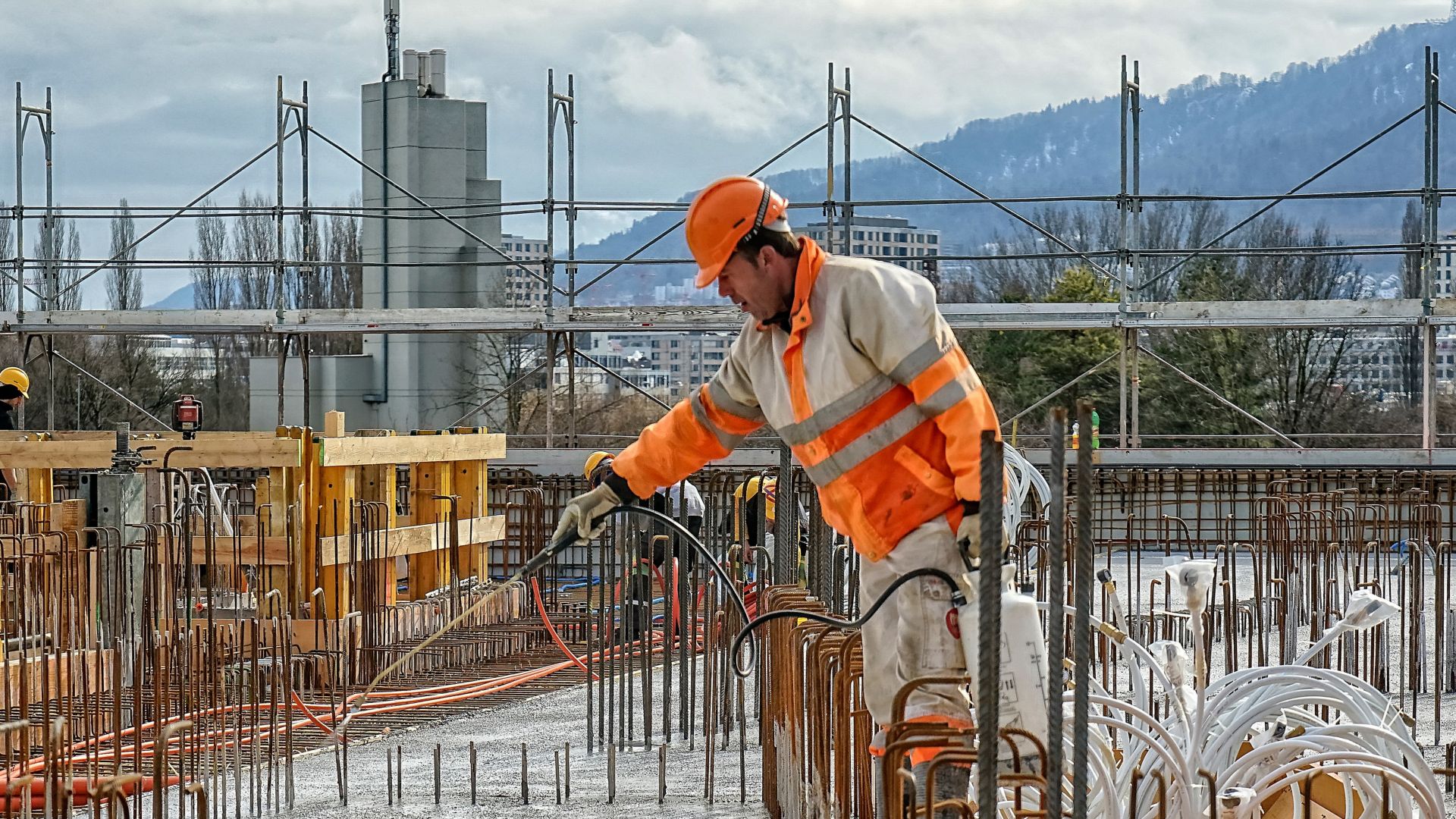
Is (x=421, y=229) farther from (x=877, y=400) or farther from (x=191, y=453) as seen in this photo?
(x=877, y=400)

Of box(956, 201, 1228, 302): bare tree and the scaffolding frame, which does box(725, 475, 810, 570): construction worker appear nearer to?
the scaffolding frame

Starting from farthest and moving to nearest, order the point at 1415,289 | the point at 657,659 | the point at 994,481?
the point at 1415,289
the point at 657,659
the point at 994,481

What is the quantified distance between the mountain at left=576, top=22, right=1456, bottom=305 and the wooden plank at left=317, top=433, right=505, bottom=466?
8841cm

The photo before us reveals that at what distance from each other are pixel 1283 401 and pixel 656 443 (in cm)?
2924

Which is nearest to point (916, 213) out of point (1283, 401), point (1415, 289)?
point (1415, 289)

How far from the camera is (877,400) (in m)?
3.97

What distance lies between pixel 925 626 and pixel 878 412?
0.52 metres

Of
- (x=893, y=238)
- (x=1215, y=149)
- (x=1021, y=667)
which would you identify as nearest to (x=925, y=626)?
(x=1021, y=667)

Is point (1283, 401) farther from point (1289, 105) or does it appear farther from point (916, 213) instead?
point (1289, 105)

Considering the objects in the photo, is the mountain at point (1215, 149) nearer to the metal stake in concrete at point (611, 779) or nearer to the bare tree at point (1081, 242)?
the bare tree at point (1081, 242)

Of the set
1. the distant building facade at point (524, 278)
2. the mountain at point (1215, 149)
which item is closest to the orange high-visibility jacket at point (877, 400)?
the distant building facade at point (524, 278)

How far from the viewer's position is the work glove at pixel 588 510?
179 inches

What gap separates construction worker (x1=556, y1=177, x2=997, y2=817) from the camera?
384 cm

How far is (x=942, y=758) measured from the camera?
299cm
